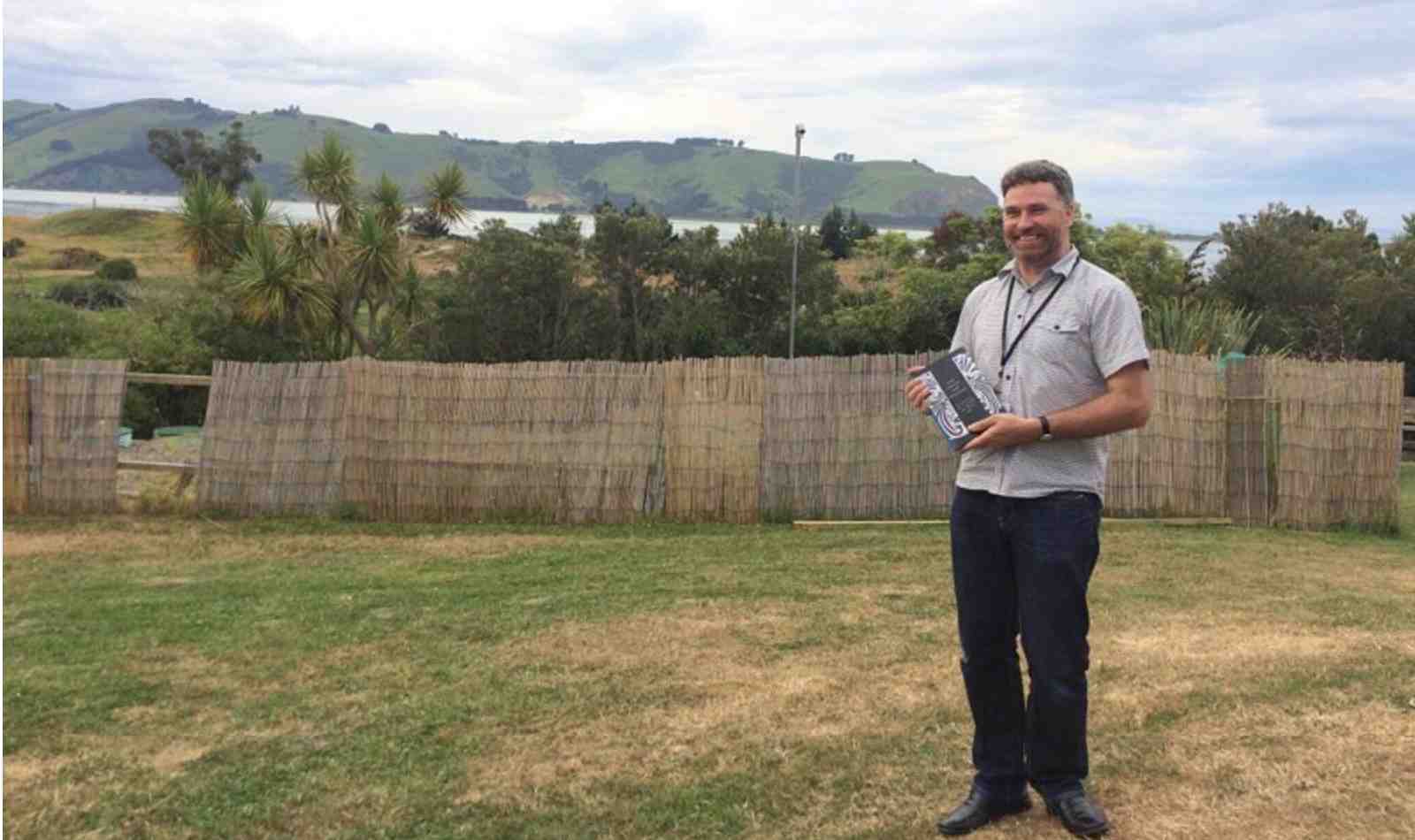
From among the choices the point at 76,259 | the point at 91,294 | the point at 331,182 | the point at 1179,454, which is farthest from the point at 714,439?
the point at 76,259

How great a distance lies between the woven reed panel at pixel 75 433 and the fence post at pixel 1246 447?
8868mm

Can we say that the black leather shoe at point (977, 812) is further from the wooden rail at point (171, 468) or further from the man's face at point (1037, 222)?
the wooden rail at point (171, 468)

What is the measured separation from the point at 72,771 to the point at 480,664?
5.20 feet

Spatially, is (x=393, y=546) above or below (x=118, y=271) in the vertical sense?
below

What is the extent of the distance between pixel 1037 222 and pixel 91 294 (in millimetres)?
34073

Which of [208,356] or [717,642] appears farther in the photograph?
[208,356]

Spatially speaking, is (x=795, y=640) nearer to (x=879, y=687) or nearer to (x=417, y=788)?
(x=879, y=687)

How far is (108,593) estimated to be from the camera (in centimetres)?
673

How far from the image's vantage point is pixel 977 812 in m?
3.09

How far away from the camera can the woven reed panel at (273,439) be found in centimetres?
929

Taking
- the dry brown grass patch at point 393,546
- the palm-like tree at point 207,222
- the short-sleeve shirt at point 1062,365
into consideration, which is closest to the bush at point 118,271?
the palm-like tree at point 207,222

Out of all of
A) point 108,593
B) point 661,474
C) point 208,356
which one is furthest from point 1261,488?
point 208,356

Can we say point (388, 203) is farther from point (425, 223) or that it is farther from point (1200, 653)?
point (1200, 653)

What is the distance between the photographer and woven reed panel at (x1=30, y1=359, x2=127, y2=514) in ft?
31.1
